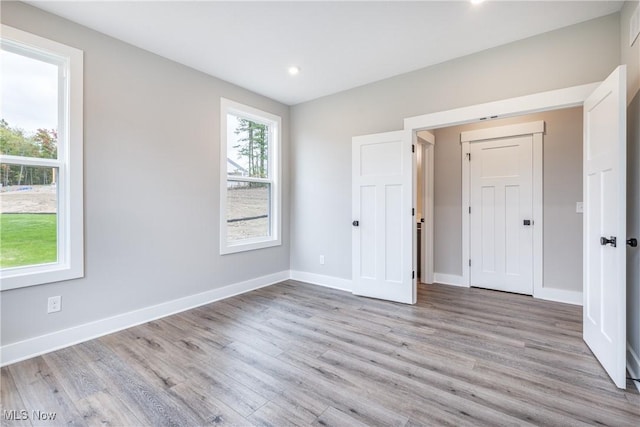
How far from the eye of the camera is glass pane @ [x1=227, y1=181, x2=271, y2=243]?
3.88 metres

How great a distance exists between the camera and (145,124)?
9.64 feet

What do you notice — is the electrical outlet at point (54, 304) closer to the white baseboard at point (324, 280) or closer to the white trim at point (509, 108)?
the white baseboard at point (324, 280)

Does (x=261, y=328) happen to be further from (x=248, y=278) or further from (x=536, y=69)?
(x=536, y=69)

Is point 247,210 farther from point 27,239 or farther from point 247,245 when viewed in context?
point 27,239

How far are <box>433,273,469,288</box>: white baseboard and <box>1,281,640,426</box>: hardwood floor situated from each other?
41.5 inches

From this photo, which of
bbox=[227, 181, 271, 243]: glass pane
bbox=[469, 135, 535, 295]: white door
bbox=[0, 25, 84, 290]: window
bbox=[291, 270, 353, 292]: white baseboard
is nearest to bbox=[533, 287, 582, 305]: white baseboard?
bbox=[469, 135, 535, 295]: white door

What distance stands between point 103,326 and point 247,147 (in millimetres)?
2592

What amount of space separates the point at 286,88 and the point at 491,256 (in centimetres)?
357

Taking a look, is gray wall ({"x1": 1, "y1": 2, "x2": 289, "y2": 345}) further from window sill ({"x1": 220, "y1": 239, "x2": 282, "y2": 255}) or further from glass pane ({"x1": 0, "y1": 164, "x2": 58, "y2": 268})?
glass pane ({"x1": 0, "y1": 164, "x2": 58, "y2": 268})

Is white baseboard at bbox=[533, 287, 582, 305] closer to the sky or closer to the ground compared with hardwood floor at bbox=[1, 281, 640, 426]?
closer to the sky

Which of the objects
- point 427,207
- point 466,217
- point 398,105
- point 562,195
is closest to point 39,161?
point 398,105

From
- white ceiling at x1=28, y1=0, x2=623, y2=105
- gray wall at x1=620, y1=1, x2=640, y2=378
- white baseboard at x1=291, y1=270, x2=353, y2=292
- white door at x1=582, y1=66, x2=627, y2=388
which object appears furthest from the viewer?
white baseboard at x1=291, y1=270, x2=353, y2=292

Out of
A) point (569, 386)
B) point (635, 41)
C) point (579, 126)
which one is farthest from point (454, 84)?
point (569, 386)

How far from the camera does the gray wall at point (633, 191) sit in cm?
196
